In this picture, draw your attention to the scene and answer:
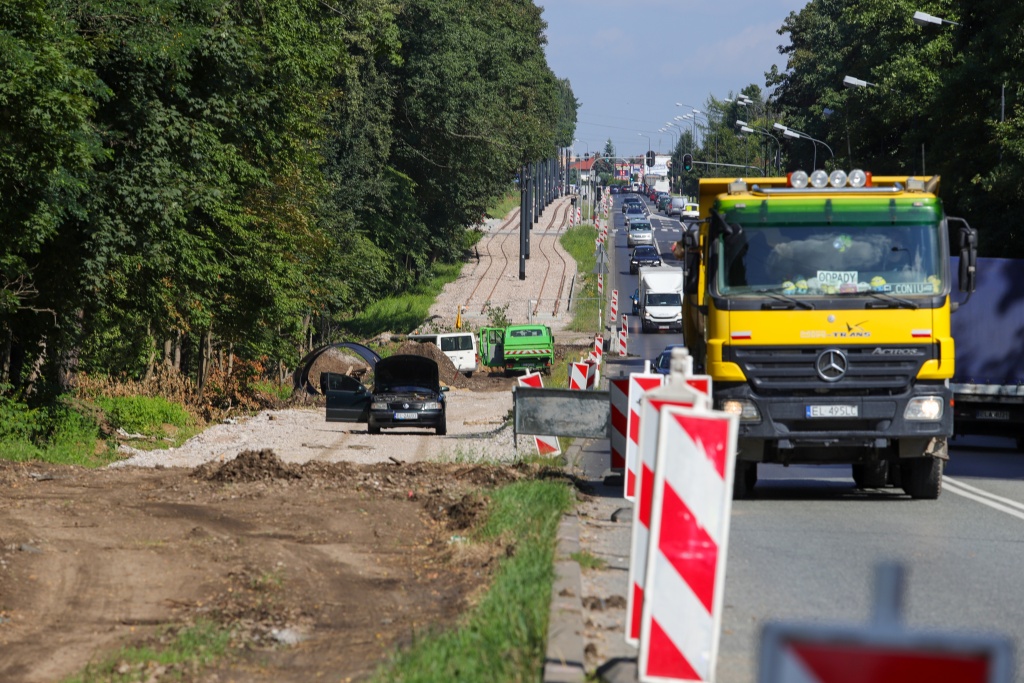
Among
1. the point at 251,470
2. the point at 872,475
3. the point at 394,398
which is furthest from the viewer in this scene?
the point at 394,398

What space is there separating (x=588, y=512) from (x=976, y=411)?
11.0 m

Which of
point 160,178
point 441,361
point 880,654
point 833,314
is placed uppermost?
point 160,178

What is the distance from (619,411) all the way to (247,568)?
441 cm

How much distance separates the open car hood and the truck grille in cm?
1908

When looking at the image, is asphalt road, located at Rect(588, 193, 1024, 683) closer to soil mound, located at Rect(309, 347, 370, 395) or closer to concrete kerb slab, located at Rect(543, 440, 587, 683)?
concrete kerb slab, located at Rect(543, 440, 587, 683)

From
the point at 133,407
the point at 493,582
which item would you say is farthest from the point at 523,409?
the point at 133,407

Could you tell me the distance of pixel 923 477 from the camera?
14.2 m

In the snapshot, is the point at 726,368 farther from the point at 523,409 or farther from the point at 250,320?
the point at 250,320

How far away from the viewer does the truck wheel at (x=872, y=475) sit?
15.6 meters

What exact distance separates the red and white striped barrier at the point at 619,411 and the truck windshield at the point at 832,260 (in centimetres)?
134

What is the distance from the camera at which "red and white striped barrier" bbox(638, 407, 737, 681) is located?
18.8 ft

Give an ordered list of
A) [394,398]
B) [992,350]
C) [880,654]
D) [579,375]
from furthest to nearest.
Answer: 1. [394,398]
2. [579,375]
3. [992,350]
4. [880,654]

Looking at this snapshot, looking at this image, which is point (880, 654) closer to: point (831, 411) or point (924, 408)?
point (831, 411)

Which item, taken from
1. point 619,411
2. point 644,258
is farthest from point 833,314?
point 644,258
